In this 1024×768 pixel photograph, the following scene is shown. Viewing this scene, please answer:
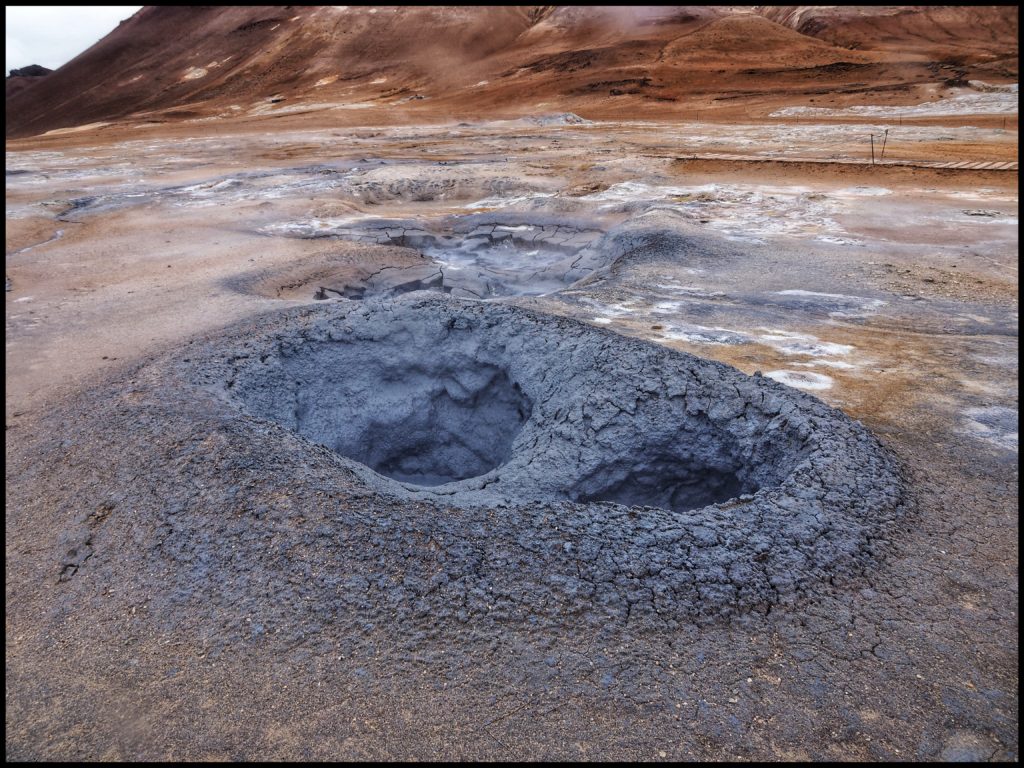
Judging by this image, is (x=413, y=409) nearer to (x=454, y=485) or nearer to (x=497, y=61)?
(x=454, y=485)

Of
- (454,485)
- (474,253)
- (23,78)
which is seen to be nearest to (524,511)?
(454,485)

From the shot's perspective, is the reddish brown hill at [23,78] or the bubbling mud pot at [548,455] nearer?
the bubbling mud pot at [548,455]

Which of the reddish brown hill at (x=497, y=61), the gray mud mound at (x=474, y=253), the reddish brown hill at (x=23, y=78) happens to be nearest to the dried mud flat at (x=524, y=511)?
the gray mud mound at (x=474, y=253)

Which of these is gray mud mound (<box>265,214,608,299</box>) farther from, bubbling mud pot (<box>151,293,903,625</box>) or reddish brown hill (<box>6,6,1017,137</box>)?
reddish brown hill (<box>6,6,1017,137</box>)

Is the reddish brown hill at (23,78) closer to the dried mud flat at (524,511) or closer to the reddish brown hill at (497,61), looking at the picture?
the reddish brown hill at (497,61)

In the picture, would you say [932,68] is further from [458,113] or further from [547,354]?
[547,354]

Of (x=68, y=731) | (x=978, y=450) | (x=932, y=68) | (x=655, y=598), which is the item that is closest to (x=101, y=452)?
(x=68, y=731)

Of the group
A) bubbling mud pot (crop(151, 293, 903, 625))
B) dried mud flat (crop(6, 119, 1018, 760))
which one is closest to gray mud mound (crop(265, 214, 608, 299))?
dried mud flat (crop(6, 119, 1018, 760))
